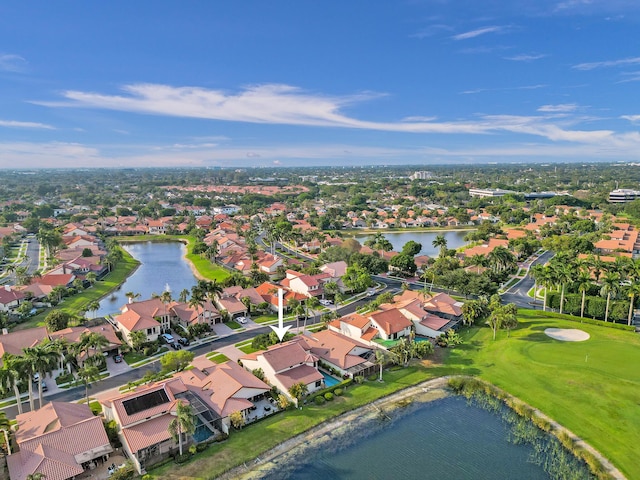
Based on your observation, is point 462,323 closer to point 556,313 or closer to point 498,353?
point 498,353

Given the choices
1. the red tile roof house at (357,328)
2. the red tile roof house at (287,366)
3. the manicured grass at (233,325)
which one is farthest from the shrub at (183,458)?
the manicured grass at (233,325)

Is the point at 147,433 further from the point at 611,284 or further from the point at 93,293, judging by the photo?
the point at 611,284

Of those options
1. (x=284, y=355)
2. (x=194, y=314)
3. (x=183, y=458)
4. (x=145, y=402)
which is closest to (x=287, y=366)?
(x=284, y=355)

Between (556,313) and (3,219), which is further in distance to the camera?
(3,219)

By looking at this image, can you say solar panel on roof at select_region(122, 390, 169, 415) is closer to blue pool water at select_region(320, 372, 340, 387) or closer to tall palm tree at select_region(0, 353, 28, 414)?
tall palm tree at select_region(0, 353, 28, 414)

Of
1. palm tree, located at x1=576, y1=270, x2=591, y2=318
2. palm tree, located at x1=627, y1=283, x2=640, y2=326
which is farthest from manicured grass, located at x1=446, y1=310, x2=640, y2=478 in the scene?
palm tree, located at x1=576, y1=270, x2=591, y2=318

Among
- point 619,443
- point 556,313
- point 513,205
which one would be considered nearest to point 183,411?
point 619,443
